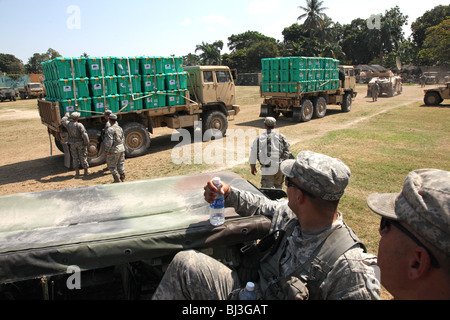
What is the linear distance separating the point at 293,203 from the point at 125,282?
1511mm

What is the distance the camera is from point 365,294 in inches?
70.4

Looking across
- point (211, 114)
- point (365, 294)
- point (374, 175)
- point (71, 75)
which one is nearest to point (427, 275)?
point (365, 294)

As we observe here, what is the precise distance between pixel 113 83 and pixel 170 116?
7.63 feet

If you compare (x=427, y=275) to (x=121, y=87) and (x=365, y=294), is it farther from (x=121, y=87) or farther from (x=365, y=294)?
(x=121, y=87)

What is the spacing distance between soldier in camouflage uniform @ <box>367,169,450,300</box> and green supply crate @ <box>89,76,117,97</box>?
8695 millimetres

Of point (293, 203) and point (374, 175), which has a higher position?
point (293, 203)

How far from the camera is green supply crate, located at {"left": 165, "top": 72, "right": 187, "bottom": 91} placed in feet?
33.0

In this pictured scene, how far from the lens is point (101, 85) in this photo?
28.7 feet

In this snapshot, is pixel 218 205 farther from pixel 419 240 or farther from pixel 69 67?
pixel 69 67

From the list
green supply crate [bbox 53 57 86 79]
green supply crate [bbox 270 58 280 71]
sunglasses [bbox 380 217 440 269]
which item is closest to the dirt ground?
green supply crate [bbox 53 57 86 79]

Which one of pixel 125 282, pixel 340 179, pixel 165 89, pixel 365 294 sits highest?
pixel 165 89

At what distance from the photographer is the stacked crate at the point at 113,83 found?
8273 millimetres

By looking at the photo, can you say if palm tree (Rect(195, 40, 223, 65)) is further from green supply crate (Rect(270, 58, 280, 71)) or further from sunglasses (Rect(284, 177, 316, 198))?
sunglasses (Rect(284, 177, 316, 198))

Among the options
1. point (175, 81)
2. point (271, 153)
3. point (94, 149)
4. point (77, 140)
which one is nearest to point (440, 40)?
point (175, 81)
